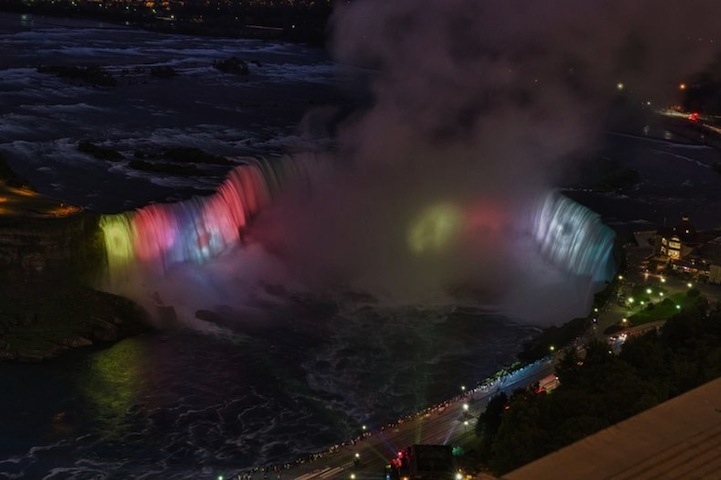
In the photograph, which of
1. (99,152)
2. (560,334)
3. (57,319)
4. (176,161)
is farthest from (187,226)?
(560,334)

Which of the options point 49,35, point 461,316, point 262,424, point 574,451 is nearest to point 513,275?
point 461,316

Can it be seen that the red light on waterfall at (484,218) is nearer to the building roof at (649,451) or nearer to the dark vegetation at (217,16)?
the building roof at (649,451)

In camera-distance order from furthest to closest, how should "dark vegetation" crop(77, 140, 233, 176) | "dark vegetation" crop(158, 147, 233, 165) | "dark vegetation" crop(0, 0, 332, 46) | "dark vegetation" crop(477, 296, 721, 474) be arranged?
1. "dark vegetation" crop(0, 0, 332, 46)
2. "dark vegetation" crop(158, 147, 233, 165)
3. "dark vegetation" crop(77, 140, 233, 176)
4. "dark vegetation" crop(477, 296, 721, 474)

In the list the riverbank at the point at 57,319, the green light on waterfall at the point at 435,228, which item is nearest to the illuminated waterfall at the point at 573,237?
the green light on waterfall at the point at 435,228

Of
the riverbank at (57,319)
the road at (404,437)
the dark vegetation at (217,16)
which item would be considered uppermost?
the dark vegetation at (217,16)

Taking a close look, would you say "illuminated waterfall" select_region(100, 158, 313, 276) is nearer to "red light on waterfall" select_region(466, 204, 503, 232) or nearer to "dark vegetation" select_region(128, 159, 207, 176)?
"dark vegetation" select_region(128, 159, 207, 176)

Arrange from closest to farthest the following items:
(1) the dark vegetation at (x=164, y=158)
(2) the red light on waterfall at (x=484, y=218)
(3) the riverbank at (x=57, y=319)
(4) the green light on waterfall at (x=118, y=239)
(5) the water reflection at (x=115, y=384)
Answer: (5) the water reflection at (x=115, y=384), (3) the riverbank at (x=57, y=319), (4) the green light on waterfall at (x=118, y=239), (2) the red light on waterfall at (x=484, y=218), (1) the dark vegetation at (x=164, y=158)

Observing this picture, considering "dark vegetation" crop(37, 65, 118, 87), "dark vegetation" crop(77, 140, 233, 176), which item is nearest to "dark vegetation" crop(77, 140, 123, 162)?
"dark vegetation" crop(77, 140, 233, 176)
